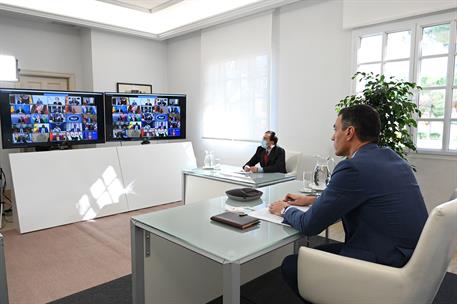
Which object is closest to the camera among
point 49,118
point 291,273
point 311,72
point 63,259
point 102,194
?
point 291,273

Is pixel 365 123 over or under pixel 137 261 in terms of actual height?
over

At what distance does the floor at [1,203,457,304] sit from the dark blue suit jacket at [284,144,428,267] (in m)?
2.00

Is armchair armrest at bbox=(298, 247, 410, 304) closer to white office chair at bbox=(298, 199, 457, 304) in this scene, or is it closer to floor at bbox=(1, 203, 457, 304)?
white office chair at bbox=(298, 199, 457, 304)

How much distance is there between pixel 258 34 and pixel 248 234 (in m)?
4.21

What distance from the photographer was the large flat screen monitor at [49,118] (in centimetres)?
392

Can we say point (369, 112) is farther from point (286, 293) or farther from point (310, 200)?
point (286, 293)

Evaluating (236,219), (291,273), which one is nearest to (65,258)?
(236,219)

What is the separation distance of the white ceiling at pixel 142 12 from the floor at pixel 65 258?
316cm

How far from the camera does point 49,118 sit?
13.8ft

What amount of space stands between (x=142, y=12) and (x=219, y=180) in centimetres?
378

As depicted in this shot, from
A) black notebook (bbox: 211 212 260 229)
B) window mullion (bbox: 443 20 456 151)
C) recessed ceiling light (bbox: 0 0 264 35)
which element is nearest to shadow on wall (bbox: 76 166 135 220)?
recessed ceiling light (bbox: 0 0 264 35)

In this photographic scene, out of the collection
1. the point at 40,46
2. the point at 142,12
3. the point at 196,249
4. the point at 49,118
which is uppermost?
the point at 142,12

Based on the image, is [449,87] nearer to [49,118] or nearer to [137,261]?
[137,261]

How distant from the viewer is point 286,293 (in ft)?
8.13
